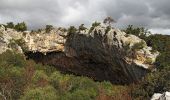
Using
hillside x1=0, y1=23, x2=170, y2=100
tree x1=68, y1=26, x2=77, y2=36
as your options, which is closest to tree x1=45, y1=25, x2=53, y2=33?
hillside x1=0, y1=23, x2=170, y2=100

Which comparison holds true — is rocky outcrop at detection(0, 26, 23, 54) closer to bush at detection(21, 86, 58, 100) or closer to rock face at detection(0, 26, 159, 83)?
rock face at detection(0, 26, 159, 83)

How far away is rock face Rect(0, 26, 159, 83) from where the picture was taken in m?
93.1

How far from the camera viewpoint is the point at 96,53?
3976 inches

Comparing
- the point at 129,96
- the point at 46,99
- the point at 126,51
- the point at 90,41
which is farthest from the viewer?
the point at 90,41

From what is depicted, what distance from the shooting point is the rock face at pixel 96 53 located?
93062 millimetres

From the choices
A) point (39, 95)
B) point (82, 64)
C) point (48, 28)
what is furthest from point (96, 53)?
point (39, 95)

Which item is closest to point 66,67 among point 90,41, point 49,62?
point 49,62

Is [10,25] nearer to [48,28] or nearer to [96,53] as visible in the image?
[48,28]

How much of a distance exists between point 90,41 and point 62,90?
17.4m

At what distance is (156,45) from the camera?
9712 cm

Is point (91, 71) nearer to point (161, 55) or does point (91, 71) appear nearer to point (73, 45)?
point (73, 45)

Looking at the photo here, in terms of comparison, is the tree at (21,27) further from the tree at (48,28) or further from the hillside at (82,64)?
the tree at (48,28)

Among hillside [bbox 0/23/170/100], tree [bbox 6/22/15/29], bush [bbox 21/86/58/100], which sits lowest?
bush [bbox 21/86/58/100]

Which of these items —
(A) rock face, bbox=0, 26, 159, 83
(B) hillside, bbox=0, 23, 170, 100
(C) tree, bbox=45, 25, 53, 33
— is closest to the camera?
(B) hillside, bbox=0, 23, 170, 100
